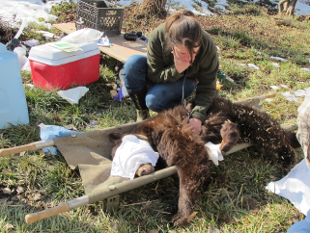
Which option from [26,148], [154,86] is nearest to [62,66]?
[154,86]

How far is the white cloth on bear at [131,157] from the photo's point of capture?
2.13 meters

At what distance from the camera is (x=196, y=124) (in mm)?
2455

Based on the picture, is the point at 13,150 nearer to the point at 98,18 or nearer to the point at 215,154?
the point at 215,154

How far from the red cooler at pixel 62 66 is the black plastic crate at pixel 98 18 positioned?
817 millimetres

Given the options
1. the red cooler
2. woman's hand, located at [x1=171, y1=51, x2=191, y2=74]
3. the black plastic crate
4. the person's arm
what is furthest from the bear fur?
the black plastic crate

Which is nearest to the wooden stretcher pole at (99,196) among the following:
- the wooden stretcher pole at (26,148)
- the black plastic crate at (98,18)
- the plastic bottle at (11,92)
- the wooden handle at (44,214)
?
the wooden handle at (44,214)

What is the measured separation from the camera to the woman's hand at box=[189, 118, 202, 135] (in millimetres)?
2428

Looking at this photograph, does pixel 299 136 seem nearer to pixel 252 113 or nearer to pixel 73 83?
pixel 252 113

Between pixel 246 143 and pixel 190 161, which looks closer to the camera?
pixel 190 161

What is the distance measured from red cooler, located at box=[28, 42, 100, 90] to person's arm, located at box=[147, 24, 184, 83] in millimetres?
1128

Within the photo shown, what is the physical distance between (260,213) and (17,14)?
213 inches

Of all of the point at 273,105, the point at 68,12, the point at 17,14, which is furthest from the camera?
the point at 68,12

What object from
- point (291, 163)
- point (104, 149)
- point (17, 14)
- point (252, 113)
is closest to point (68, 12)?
point (17, 14)

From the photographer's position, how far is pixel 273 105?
12.3 feet
